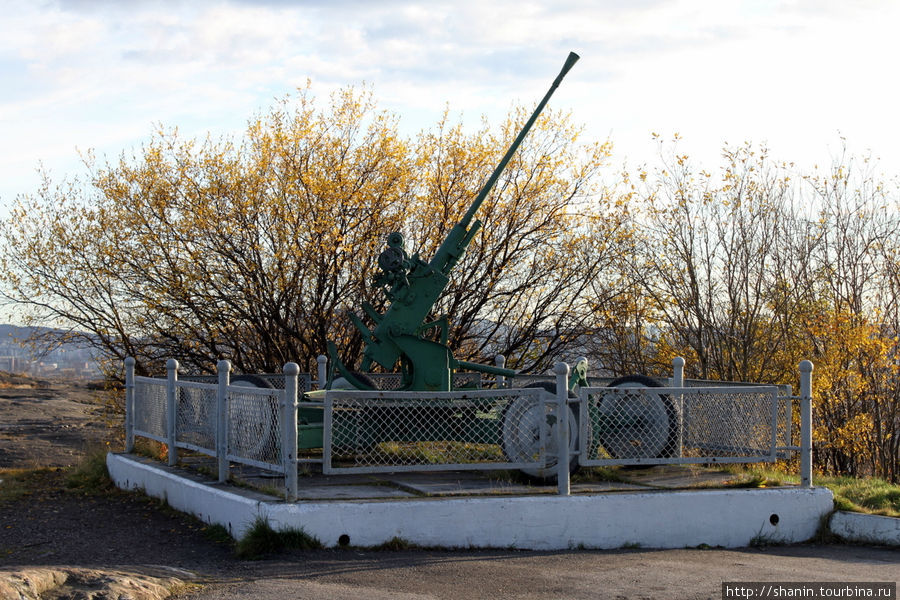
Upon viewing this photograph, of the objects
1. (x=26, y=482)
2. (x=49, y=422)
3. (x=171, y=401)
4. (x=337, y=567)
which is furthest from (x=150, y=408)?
(x=49, y=422)

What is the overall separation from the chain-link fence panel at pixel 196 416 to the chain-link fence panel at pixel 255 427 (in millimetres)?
428

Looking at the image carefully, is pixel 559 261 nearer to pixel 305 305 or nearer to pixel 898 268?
pixel 305 305

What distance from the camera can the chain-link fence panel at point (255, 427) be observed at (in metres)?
8.17

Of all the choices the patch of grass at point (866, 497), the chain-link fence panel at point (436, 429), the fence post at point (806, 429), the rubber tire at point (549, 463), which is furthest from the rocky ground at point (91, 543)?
the patch of grass at point (866, 497)

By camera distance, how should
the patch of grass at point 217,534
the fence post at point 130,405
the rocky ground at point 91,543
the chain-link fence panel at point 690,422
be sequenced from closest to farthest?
the rocky ground at point 91,543 → the patch of grass at point 217,534 → the chain-link fence panel at point 690,422 → the fence post at point 130,405

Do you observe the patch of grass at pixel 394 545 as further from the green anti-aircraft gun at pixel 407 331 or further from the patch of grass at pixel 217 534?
the green anti-aircraft gun at pixel 407 331

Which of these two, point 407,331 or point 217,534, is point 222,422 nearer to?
point 217,534

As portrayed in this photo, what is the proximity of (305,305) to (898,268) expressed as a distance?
Result: 12308mm

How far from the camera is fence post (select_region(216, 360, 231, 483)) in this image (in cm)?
908

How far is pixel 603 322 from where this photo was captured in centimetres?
1858

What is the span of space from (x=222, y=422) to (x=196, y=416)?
3.09 feet

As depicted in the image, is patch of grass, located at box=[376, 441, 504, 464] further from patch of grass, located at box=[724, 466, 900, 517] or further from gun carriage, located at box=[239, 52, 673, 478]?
patch of grass, located at box=[724, 466, 900, 517]

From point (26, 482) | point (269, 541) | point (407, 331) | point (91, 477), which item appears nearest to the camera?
point (269, 541)

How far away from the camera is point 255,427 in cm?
855
